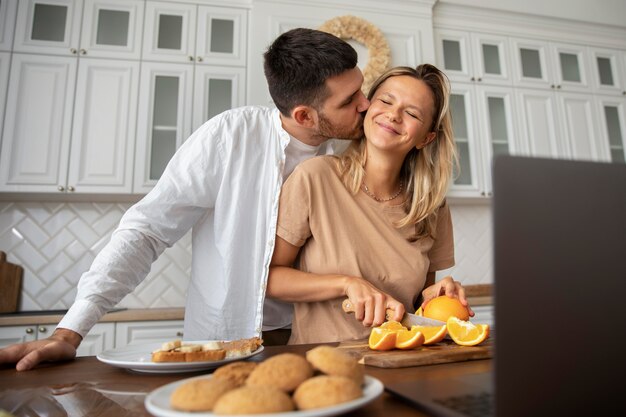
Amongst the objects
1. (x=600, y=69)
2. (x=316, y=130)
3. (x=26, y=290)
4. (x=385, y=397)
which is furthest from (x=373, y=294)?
(x=600, y=69)

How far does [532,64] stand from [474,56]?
503mm

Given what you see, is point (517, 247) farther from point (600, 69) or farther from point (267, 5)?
point (600, 69)

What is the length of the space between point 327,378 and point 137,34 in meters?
2.81

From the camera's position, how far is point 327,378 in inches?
15.9

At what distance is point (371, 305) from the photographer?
37.1 inches

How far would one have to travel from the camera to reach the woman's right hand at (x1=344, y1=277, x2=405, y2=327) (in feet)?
3.05

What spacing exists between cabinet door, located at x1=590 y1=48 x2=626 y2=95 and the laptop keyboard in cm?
379

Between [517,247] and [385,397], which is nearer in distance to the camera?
[517,247]

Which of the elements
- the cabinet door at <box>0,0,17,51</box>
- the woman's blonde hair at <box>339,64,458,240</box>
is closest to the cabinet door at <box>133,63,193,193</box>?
the cabinet door at <box>0,0,17,51</box>

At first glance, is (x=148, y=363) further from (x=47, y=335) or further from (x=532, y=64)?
(x=532, y=64)

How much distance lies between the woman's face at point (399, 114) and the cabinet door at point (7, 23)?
2308 mm

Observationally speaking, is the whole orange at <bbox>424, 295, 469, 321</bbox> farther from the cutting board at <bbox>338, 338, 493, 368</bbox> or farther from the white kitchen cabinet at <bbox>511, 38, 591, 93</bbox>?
the white kitchen cabinet at <bbox>511, 38, 591, 93</bbox>

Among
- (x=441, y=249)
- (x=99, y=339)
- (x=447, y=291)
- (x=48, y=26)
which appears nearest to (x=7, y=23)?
(x=48, y=26)

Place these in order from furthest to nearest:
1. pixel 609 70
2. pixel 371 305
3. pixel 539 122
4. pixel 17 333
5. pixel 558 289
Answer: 1. pixel 609 70
2. pixel 539 122
3. pixel 17 333
4. pixel 371 305
5. pixel 558 289
